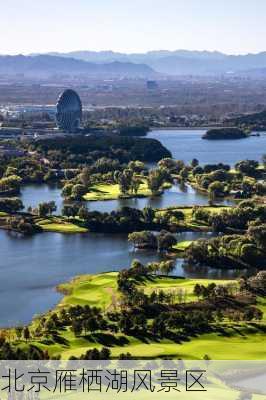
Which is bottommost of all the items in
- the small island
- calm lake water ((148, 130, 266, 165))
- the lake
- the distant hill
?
the lake

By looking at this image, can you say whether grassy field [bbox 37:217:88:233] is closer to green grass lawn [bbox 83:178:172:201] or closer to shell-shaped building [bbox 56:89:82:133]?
green grass lawn [bbox 83:178:172:201]

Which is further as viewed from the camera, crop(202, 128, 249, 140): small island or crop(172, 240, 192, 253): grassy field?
crop(202, 128, 249, 140): small island

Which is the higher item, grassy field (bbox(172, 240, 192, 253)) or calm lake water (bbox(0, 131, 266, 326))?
grassy field (bbox(172, 240, 192, 253))

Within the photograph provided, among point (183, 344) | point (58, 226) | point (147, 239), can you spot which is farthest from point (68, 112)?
point (183, 344)

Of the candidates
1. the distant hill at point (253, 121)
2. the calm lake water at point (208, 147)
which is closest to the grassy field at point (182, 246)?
the calm lake water at point (208, 147)

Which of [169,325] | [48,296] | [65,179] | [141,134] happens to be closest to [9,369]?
[169,325]

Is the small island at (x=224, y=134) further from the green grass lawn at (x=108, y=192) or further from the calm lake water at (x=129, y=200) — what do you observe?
the green grass lawn at (x=108, y=192)

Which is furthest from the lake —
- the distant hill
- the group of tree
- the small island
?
the distant hill
